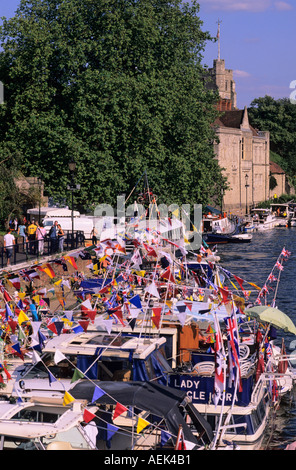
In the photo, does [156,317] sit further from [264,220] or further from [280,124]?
[280,124]

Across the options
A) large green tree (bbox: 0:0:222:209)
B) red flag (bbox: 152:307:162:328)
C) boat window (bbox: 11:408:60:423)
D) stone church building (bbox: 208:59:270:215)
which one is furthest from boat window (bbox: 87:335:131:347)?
stone church building (bbox: 208:59:270:215)

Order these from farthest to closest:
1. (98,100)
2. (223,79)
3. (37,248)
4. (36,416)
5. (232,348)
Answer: (223,79) → (98,100) → (37,248) → (232,348) → (36,416)

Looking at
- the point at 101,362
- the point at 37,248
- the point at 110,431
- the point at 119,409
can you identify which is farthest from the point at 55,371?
the point at 37,248

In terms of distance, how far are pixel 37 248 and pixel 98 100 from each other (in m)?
14.9

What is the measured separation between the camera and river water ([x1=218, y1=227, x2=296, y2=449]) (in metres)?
18.8

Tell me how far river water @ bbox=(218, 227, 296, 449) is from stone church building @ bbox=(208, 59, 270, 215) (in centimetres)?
727

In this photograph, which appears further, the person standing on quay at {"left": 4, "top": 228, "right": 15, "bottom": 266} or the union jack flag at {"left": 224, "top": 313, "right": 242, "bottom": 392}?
the person standing on quay at {"left": 4, "top": 228, "right": 15, "bottom": 266}

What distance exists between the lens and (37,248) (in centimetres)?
3247

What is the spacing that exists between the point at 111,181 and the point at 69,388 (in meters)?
31.5

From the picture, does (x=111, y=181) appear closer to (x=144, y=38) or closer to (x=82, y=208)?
(x=82, y=208)

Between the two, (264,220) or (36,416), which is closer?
(36,416)

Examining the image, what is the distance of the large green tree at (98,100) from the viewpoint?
44.8m

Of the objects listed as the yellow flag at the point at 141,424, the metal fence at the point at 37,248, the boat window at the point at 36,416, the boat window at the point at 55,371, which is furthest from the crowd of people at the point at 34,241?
the yellow flag at the point at 141,424

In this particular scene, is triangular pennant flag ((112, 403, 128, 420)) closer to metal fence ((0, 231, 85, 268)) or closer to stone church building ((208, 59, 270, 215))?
metal fence ((0, 231, 85, 268))
